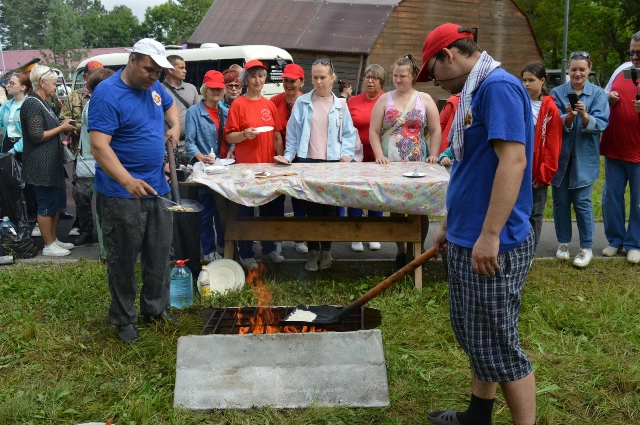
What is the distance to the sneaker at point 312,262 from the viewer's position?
246 inches

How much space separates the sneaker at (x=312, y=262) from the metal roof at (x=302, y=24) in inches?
628

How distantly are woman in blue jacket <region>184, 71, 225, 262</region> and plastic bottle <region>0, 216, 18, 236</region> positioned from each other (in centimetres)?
201

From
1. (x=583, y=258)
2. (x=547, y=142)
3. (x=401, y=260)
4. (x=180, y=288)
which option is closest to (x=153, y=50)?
(x=180, y=288)

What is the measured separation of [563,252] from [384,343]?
3099mm

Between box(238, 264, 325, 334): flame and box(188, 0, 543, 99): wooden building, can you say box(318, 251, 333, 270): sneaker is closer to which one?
box(238, 264, 325, 334): flame

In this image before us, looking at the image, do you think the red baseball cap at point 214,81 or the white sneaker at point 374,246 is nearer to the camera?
the red baseball cap at point 214,81

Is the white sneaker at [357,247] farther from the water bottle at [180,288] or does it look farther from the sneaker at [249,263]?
the water bottle at [180,288]

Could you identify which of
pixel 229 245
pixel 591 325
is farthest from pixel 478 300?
pixel 229 245

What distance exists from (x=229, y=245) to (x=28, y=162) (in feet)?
8.35

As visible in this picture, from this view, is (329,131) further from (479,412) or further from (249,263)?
(479,412)

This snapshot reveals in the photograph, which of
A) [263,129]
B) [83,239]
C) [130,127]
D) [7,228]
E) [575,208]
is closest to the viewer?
[130,127]

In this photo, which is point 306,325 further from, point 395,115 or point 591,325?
point 395,115

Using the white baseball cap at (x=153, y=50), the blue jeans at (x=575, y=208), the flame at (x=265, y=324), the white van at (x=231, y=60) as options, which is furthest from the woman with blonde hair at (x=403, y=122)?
the white van at (x=231, y=60)

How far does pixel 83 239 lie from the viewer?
7.30 metres
